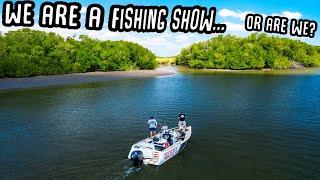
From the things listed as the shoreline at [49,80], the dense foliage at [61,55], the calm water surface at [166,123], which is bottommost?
the calm water surface at [166,123]

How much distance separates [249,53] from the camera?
17162 cm

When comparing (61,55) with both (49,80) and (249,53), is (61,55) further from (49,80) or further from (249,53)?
(249,53)

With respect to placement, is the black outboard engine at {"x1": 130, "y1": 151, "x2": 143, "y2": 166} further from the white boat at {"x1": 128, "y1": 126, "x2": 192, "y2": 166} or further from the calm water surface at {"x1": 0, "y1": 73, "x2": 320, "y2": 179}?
the calm water surface at {"x1": 0, "y1": 73, "x2": 320, "y2": 179}

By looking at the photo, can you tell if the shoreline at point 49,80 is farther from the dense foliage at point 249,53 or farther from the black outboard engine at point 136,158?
the dense foliage at point 249,53

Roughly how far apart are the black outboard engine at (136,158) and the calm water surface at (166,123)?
0.64m

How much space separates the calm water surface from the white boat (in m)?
0.62

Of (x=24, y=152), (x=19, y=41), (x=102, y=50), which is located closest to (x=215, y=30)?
(x=24, y=152)

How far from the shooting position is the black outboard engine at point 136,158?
27703 millimetres

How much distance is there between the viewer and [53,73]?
103000 mm

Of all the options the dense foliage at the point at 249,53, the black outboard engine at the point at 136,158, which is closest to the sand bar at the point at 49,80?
the black outboard engine at the point at 136,158

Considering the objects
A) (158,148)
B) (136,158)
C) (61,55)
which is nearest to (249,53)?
(61,55)

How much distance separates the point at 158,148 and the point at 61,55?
3343 inches

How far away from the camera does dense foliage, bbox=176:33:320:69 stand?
171250 millimetres

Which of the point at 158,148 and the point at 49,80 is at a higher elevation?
the point at 49,80
